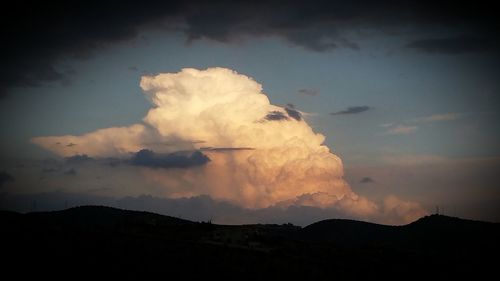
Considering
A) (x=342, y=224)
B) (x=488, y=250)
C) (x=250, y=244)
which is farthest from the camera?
(x=342, y=224)

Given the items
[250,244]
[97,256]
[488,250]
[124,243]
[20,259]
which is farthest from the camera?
[488,250]

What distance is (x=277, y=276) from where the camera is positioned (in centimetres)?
4603

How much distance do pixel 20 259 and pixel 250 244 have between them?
3068 centimetres

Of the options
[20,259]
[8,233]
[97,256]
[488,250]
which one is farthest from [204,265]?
[488,250]

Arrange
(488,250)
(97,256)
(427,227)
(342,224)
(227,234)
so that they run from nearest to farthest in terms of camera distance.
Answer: (97,256) → (227,234) → (488,250) → (427,227) → (342,224)

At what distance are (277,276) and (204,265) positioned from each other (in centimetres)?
756

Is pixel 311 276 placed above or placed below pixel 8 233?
below

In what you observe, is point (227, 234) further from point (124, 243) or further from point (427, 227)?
point (427, 227)

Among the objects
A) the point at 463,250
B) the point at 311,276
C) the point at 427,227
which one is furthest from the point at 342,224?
the point at 311,276

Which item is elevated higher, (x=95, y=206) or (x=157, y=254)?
(x=95, y=206)

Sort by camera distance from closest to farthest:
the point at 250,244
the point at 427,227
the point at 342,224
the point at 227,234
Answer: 1. the point at 250,244
2. the point at 227,234
3. the point at 427,227
4. the point at 342,224

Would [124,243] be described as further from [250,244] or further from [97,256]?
[250,244]

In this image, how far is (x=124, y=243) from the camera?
5212 cm

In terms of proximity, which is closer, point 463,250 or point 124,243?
point 124,243
